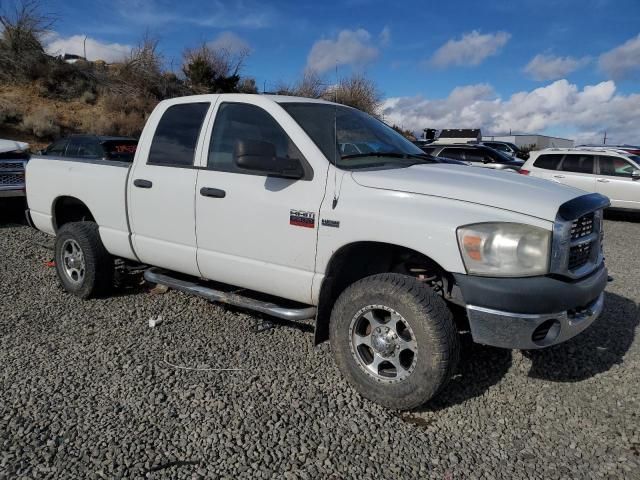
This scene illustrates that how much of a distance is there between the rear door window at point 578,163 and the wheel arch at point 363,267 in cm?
1120

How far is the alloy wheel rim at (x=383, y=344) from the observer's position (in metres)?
3.14

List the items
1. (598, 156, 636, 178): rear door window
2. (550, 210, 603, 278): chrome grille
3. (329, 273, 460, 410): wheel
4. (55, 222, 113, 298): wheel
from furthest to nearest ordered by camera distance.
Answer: (598, 156, 636, 178): rear door window → (55, 222, 113, 298): wheel → (329, 273, 460, 410): wheel → (550, 210, 603, 278): chrome grille

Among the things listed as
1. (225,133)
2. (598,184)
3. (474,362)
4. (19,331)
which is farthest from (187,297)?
(598,184)

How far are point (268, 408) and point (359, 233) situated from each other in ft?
4.09

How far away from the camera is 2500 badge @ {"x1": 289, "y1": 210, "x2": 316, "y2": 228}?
3375 mm

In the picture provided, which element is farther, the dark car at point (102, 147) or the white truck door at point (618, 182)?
the white truck door at point (618, 182)

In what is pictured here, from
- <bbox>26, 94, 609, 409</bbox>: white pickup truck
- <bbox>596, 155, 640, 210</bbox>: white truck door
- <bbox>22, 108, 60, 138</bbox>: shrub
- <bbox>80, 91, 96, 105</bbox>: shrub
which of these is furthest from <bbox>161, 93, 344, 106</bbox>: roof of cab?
<bbox>80, 91, 96, 105</bbox>: shrub

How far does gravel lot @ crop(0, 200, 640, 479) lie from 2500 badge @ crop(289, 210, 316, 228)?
1.10 metres

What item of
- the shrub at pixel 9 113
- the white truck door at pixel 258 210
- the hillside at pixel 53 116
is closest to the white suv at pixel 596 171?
the white truck door at pixel 258 210

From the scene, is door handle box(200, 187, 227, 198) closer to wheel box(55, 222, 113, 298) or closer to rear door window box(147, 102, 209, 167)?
rear door window box(147, 102, 209, 167)

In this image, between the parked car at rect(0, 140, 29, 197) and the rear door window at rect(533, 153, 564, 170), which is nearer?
the parked car at rect(0, 140, 29, 197)

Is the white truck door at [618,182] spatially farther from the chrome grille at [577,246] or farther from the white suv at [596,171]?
the chrome grille at [577,246]

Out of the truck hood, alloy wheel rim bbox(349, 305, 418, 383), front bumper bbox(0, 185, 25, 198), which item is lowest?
alloy wheel rim bbox(349, 305, 418, 383)

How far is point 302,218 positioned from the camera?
3.42 metres
